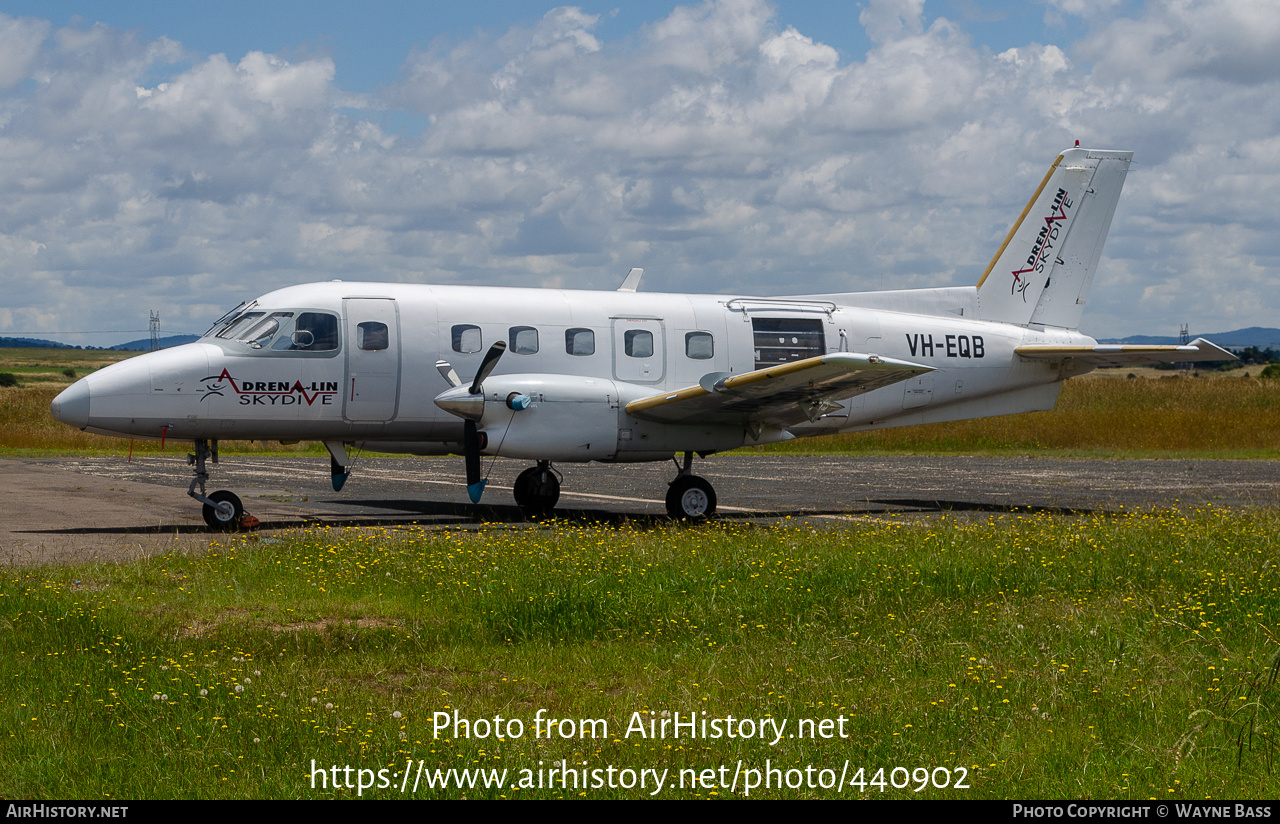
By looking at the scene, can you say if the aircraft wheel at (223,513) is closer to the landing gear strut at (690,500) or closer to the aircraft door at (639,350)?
the aircraft door at (639,350)

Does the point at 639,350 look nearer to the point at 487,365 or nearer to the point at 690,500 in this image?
the point at 690,500

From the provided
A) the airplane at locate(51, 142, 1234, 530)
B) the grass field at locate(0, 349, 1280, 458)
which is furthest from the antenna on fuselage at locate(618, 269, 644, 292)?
the grass field at locate(0, 349, 1280, 458)

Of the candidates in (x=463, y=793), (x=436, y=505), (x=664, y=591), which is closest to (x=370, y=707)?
(x=463, y=793)

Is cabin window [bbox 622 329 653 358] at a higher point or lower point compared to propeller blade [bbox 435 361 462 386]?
higher

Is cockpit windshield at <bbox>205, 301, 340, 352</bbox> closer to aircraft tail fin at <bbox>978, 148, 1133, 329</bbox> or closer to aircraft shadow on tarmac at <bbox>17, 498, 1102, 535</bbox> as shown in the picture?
aircraft shadow on tarmac at <bbox>17, 498, 1102, 535</bbox>

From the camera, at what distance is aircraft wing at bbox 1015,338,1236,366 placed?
58.5 feet

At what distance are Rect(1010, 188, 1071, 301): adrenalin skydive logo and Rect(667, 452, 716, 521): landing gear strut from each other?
743cm

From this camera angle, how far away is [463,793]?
5.30 meters

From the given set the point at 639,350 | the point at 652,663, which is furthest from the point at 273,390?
the point at 652,663

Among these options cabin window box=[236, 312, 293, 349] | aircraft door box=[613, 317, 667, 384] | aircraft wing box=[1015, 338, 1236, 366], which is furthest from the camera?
aircraft wing box=[1015, 338, 1236, 366]

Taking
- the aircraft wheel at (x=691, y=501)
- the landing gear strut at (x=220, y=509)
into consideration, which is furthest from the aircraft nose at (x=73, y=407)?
the aircraft wheel at (x=691, y=501)

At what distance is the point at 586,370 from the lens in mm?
17328

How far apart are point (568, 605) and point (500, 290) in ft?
31.0
